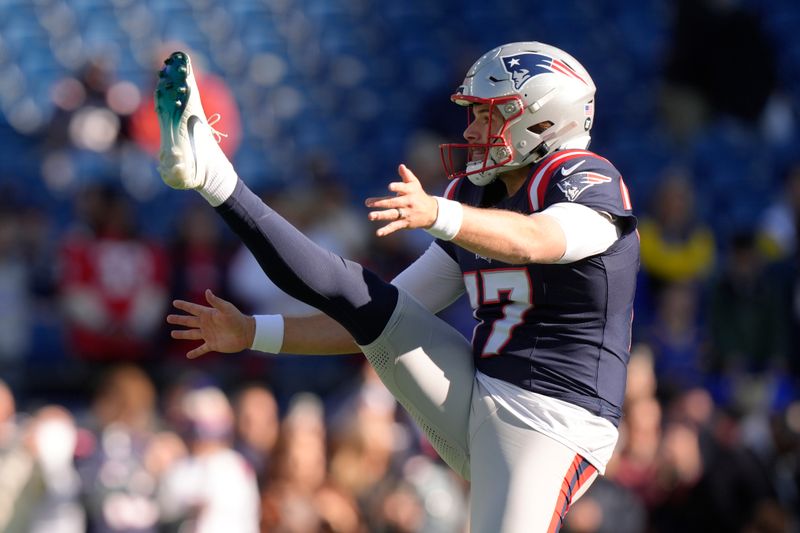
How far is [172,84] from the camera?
3.78m

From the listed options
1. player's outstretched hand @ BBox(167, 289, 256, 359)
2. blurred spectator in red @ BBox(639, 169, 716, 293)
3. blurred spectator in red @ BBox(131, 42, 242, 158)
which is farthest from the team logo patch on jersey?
blurred spectator in red @ BBox(131, 42, 242, 158)

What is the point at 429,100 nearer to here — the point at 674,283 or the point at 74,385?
the point at 674,283

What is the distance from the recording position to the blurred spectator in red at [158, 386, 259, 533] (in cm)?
682

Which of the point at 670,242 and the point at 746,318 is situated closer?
the point at 746,318

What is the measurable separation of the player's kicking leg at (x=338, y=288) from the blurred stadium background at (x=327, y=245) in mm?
2722

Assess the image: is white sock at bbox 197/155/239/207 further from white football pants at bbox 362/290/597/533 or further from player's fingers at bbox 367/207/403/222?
white football pants at bbox 362/290/597/533

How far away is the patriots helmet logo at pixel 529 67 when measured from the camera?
4.12 m

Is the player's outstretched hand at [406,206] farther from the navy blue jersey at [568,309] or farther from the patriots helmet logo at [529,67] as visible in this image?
the patriots helmet logo at [529,67]

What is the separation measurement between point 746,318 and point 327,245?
2442 mm

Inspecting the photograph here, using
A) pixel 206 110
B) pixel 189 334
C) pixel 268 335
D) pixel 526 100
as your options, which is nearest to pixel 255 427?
pixel 206 110

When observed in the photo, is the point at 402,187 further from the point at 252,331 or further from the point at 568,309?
the point at 252,331

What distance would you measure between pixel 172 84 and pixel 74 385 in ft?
15.2

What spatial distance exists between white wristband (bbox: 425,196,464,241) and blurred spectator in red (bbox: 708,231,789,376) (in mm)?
4594

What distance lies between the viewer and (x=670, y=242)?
808 centimetres
